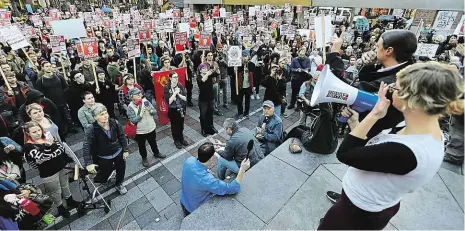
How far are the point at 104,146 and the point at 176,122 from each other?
2.06m

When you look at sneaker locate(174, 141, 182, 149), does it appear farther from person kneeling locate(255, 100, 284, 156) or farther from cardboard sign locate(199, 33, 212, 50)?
cardboard sign locate(199, 33, 212, 50)

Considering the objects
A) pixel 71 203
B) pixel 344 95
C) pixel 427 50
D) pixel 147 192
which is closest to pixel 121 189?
pixel 147 192

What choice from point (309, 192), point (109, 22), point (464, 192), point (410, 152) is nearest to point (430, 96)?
point (410, 152)

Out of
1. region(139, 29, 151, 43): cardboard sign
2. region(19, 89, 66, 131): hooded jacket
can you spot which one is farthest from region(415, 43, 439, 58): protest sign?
region(19, 89, 66, 131): hooded jacket

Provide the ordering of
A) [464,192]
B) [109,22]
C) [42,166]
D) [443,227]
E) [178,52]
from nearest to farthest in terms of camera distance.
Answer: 1. [443,227]
2. [464,192]
3. [42,166]
4. [178,52]
5. [109,22]

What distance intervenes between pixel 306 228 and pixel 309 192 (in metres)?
0.60

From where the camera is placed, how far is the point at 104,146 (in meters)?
4.09

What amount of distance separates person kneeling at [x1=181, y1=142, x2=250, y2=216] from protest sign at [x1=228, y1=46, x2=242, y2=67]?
448 centimetres

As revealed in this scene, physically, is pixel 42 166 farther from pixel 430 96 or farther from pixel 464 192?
pixel 464 192

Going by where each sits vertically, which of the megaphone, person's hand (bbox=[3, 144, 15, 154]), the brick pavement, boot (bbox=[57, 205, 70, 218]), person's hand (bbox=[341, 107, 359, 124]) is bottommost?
the brick pavement

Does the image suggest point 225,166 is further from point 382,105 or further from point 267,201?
point 382,105

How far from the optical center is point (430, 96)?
1.29 meters

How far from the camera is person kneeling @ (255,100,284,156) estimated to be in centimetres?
474

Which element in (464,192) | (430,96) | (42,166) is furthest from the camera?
(42,166)
